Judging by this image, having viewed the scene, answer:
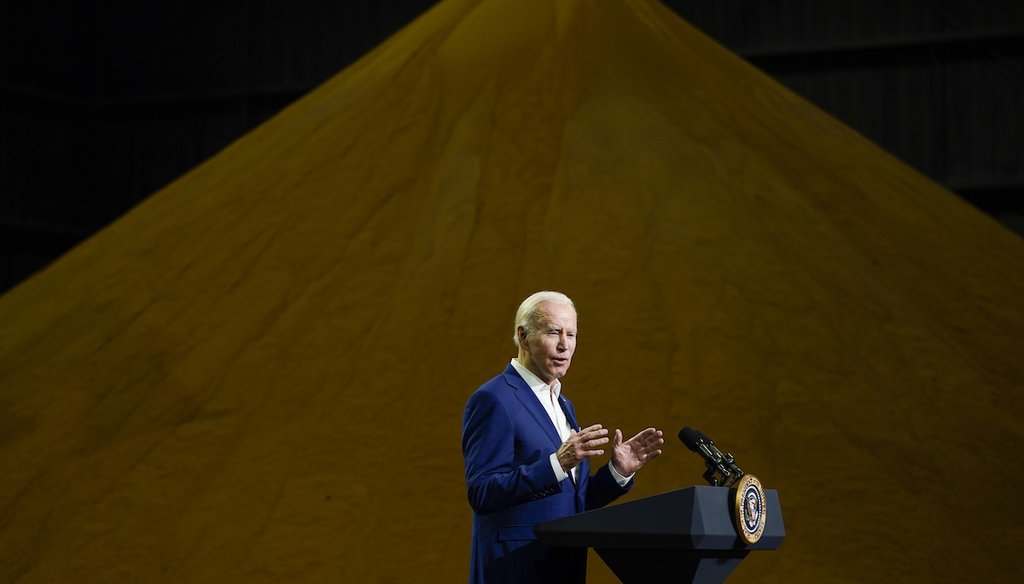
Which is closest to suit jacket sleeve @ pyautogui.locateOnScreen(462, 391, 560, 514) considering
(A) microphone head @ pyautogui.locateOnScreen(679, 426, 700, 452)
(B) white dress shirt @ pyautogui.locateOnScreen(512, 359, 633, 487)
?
(B) white dress shirt @ pyautogui.locateOnScreen(512, 359, 633, 487)

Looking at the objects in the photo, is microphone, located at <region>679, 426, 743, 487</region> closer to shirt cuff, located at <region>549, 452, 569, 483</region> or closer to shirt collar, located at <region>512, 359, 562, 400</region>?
shirt cuff, located at <region>549, 452, 569, 483</region>

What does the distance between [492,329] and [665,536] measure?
4.47 m

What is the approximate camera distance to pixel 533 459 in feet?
8.71

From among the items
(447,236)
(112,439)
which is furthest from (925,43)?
(112,439)

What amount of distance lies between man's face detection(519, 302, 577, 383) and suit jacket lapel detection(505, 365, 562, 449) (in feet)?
0.20

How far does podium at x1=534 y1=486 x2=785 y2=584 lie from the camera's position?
2.18 m

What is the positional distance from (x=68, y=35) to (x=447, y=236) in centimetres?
1071

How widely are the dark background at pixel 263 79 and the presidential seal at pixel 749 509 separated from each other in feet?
38.3

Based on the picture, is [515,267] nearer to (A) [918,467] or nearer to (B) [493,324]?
(B) [493,324]

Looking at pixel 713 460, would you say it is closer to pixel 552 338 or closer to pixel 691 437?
pixel 691 437

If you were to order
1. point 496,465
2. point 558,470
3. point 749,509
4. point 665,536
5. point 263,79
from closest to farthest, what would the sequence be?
point 665,536 → point 749,509 → point 558,470 → point 496,465 → point 263,79

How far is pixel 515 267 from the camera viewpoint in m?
7.07

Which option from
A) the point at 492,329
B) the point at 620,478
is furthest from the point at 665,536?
the point at 492,329

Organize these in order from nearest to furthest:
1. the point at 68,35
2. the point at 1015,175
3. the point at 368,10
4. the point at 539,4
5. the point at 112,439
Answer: the point at 112,439
the point at 539,4
the point at 1015,175
the point at 368,10
the point at 68,35
